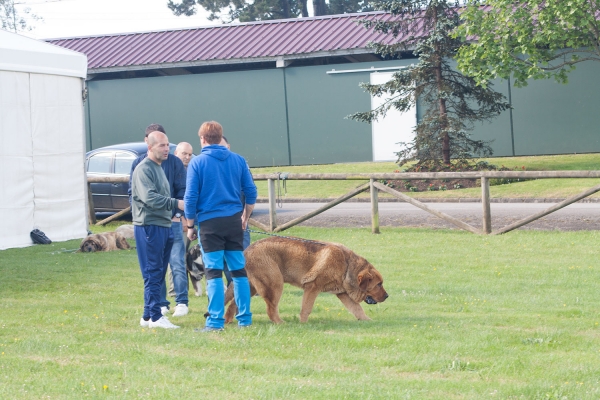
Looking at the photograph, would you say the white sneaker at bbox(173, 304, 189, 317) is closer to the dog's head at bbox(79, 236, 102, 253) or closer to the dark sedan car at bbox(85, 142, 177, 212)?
the dog's head at bbox(79, 236, 102, 253)

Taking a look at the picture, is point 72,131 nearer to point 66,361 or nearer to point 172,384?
point 66,361

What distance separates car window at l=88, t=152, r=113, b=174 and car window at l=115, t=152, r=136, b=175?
0.23 metres

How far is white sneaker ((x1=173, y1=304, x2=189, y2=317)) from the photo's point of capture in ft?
26.9

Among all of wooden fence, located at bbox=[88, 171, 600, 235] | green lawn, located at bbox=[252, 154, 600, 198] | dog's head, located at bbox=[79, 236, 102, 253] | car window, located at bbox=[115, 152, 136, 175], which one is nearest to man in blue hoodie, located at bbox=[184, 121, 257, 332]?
dog's head, located at bbox=[79, 236, 102, 253]

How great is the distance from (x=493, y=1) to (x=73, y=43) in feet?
60.5

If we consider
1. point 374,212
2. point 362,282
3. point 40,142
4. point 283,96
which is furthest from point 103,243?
point 283,96

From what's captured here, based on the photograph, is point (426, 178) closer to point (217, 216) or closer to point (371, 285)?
point (371, 285)

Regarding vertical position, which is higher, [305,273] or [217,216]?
[217,216]

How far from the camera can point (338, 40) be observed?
94.0 feet

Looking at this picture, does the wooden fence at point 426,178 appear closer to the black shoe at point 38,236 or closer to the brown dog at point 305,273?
the black shoe at point 38,236

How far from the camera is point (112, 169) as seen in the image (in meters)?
17.7

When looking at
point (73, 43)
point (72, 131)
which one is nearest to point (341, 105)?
point (73, 43)

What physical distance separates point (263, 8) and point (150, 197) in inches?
1605

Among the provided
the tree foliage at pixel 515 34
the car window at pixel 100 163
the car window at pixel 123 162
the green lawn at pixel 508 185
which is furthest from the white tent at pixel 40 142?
the tree foliage at pixel 515 34
